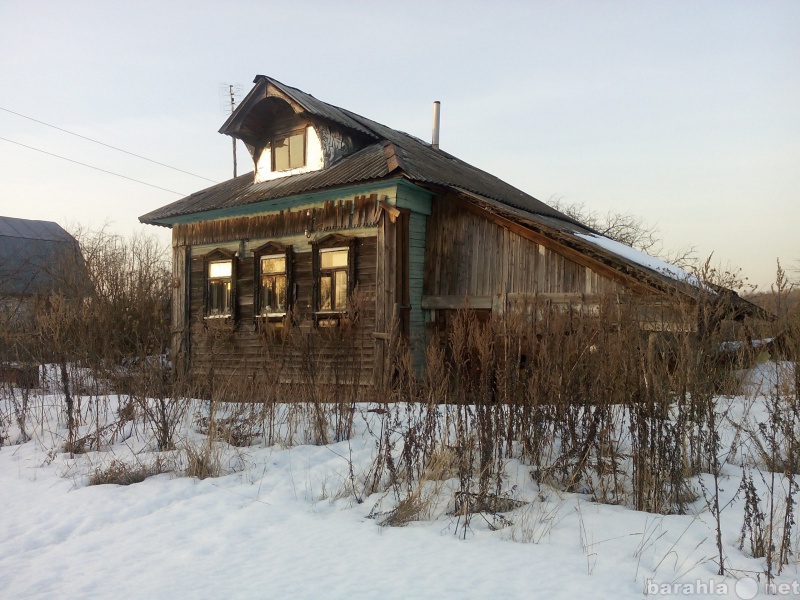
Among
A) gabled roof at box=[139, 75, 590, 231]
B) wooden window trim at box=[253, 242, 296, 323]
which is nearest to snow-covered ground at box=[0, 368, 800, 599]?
gabled roof at box=[139, 75, 590, 231]

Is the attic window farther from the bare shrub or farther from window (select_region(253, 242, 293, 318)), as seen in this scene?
the bare shrub

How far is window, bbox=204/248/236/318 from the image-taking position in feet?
45.1

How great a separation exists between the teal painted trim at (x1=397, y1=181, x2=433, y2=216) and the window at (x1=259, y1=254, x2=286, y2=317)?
127 inches

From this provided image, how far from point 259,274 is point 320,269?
6.03 ft

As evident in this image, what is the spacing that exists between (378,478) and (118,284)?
61.5 feet

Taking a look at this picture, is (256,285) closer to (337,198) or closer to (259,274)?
(259,274)

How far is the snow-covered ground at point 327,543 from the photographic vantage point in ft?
11.1

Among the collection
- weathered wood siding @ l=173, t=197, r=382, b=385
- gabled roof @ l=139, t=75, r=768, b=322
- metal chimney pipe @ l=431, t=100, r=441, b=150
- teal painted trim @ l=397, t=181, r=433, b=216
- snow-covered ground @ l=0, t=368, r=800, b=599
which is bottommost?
snow-covered ground @ l=0, t=368, r=800, b=599

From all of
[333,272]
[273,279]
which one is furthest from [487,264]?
[273,279]

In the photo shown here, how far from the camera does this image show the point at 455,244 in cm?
1131

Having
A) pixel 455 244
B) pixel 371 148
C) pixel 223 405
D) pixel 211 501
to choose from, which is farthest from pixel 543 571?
pixel 371 148

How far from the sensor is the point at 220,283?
14102 millimetres

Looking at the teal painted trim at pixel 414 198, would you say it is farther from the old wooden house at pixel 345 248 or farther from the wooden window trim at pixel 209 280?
the wooden window trim at pixel 209 280

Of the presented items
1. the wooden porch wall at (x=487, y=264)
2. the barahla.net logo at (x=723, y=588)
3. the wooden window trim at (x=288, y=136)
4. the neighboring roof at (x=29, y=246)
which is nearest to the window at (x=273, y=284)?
the wooden window trim at (x=288, y=136)
